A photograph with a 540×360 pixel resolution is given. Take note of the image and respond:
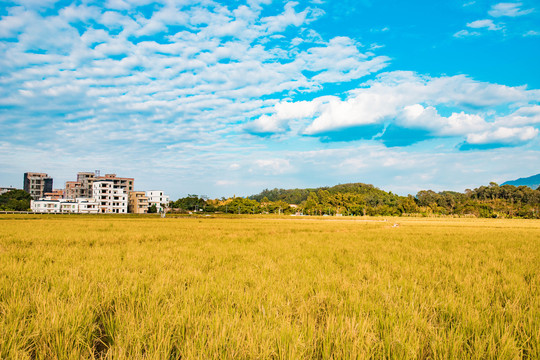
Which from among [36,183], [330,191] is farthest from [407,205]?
[36,183]

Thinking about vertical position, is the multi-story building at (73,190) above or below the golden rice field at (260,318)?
above

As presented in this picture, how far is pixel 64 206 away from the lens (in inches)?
3108

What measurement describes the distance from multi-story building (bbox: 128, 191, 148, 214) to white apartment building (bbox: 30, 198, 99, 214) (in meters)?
12.7

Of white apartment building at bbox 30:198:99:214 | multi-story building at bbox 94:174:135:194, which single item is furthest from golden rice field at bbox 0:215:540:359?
multi-story building at bbox 94:174:135:194

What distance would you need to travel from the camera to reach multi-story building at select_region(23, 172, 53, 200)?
385ft

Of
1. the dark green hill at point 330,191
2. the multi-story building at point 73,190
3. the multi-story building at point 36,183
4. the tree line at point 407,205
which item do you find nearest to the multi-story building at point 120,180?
the multi-story building at point 73,190

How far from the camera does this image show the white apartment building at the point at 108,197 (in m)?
82.5

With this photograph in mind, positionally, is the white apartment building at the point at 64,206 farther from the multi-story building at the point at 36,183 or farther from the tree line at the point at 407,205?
the multi-story building at the point at 36,183

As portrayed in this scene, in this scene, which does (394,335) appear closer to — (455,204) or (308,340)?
(308,340)

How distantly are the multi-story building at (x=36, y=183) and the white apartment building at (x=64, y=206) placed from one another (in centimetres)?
4614

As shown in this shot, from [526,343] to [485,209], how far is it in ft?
306

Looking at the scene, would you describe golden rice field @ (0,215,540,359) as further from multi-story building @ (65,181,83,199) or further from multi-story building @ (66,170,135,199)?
multi-story building @ (65,181,83,199)

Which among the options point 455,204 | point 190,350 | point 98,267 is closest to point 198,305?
point 190,350

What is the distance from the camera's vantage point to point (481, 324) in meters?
2.89
